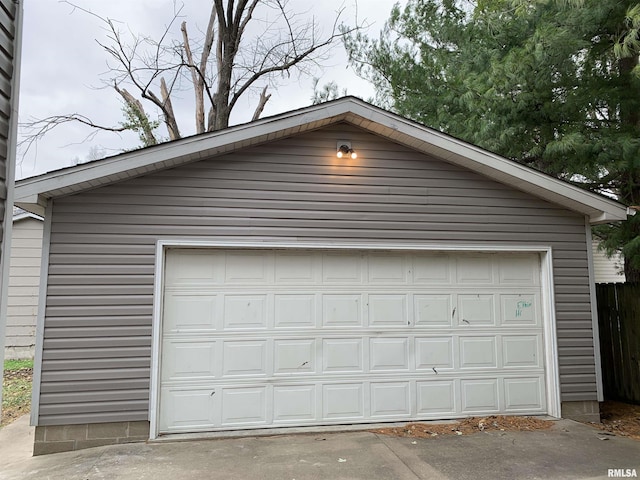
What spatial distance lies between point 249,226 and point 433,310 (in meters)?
2.62

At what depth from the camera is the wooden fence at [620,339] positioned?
6336 millimetres

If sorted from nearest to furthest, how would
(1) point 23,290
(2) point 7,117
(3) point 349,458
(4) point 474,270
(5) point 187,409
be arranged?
1. (2) point 7,117
2. (3) point 349,458
3. (5) point 187,409
4. (4) point 474,270
5. (1) point 23,290

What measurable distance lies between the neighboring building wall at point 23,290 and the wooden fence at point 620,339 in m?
11.7

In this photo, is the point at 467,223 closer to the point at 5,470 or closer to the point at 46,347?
the point at 46,347

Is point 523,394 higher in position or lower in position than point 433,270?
lower

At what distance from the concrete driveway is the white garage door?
19.0 inches

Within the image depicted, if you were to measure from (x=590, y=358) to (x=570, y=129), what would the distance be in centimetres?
345

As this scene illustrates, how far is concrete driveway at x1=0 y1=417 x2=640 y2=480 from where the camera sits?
3.82m

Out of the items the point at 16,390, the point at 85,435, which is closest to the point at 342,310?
the point at 85,435

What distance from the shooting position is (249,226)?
5.20 meters

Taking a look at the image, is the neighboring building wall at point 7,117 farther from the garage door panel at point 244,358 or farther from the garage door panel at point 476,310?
the garage door panel at point 476,310

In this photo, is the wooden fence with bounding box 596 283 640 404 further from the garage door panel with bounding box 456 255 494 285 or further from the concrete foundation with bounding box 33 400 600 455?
the concrete foundation with bounding box 33 400 600 455

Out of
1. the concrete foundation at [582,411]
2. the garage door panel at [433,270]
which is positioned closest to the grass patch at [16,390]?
the garage door panel at [433,270]

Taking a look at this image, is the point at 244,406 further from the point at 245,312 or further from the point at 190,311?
the point at 190,311
